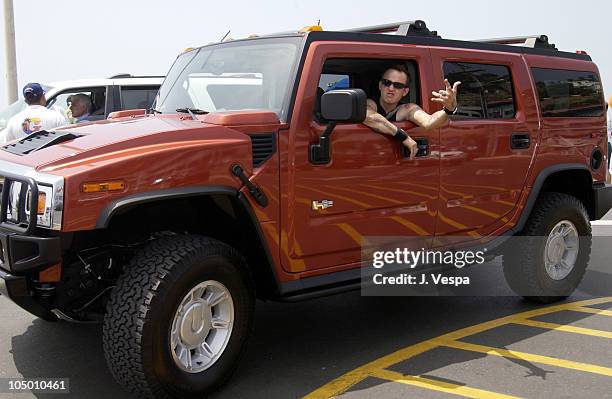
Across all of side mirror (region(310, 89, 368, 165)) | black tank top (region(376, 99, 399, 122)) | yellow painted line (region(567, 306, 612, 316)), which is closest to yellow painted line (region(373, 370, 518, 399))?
side mirror (region(310, 89, 368, 165))

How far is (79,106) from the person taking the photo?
8.69 metres

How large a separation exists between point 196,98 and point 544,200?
2936 millimetres

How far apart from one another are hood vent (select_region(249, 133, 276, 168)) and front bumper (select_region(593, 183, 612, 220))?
332 cm

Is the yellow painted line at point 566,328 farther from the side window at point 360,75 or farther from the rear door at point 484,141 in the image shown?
the side window at point 360,75

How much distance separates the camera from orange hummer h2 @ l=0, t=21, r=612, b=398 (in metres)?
3.34

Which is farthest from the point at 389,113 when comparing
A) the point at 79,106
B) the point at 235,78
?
the point at 79,106

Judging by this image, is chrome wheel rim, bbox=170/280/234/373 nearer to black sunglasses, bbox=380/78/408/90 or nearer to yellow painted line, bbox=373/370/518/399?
yellow painted line, bbox=373/370/518/399

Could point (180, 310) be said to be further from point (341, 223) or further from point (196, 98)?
point (196, 98)

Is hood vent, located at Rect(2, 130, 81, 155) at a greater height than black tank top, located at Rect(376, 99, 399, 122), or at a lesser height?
lesser

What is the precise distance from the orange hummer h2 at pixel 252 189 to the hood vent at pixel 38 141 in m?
0.02

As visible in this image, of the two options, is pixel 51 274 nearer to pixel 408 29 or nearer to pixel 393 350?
pixel 393 350

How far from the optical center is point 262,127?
12.5 feet

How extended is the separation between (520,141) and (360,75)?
1.35 metres

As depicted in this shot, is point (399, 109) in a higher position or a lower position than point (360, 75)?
lower
